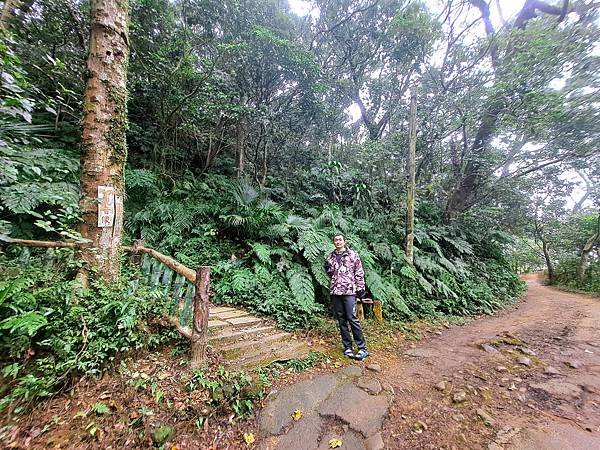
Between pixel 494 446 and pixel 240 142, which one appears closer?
pixel 494 446

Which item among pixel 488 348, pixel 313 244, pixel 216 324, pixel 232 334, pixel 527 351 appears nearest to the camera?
pixel 232 334

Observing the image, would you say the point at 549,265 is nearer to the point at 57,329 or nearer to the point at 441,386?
the point at 441,386

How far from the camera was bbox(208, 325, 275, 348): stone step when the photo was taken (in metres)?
3.21

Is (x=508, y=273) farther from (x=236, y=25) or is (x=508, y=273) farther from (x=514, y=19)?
(x=236, y=25)

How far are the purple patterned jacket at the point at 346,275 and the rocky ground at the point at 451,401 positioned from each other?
975mm

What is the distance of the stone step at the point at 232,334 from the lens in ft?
10.5

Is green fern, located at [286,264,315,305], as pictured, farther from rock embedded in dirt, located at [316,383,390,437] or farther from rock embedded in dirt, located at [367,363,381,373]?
rock embedded in dirt, located at [316,383,390,437]

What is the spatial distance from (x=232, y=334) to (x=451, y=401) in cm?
258

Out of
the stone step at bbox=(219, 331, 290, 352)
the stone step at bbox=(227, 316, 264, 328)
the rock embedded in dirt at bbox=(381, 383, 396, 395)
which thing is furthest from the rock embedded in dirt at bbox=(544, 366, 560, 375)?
the stone step at bbox=(227, 316, 264, 328)

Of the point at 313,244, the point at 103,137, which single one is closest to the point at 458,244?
the point at 313,244

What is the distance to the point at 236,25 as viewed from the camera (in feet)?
20.9

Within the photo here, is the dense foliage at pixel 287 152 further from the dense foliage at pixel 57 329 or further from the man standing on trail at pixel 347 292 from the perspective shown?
the man standing on trail at pixel 347 292

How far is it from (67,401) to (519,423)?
12.9 ft

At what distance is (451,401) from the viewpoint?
9.18 feet
